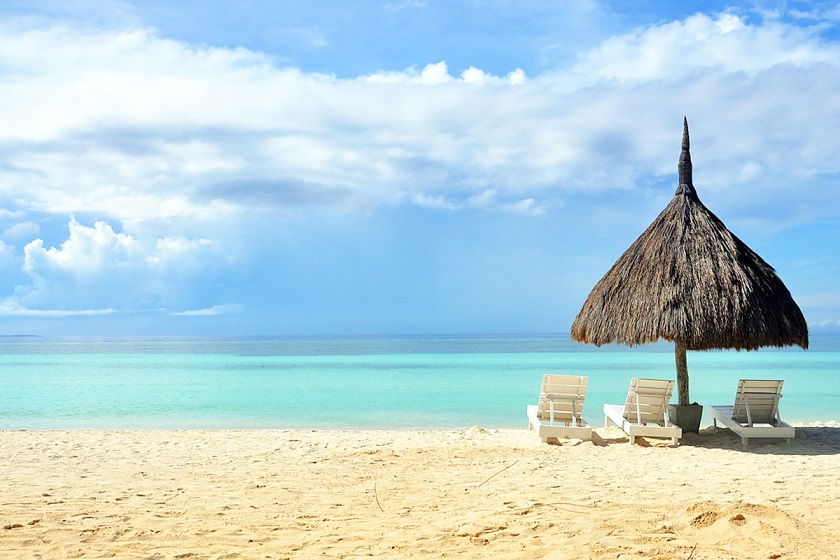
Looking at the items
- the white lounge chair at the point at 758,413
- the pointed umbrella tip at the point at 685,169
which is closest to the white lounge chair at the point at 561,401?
the white lounge chair at the point at 758,413

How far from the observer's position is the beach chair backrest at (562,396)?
8.34 metres

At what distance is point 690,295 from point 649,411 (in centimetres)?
141

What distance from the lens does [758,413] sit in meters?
8.11

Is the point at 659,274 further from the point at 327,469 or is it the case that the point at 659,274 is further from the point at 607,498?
the point at 327,469

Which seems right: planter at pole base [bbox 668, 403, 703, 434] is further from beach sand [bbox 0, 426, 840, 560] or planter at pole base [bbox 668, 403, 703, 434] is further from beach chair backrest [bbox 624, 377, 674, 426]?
beach chair backrest [bbox 624, 377, 674, 426]

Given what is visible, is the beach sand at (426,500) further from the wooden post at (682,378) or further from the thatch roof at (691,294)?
the thatch roof at (691,294)

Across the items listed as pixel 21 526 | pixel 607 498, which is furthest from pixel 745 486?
pixel 21 526

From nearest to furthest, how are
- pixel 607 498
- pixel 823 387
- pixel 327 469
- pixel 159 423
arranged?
pixel 607 498, pixel 327 469, pixel 159 423, pixel 823 387

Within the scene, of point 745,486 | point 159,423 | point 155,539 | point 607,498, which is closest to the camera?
point 155,539

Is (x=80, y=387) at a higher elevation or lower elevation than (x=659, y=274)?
lower

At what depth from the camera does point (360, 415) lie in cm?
1318

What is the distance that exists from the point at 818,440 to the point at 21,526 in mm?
8042

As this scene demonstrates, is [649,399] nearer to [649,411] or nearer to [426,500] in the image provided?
[649,411]

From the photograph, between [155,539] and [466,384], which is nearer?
[155,539]
